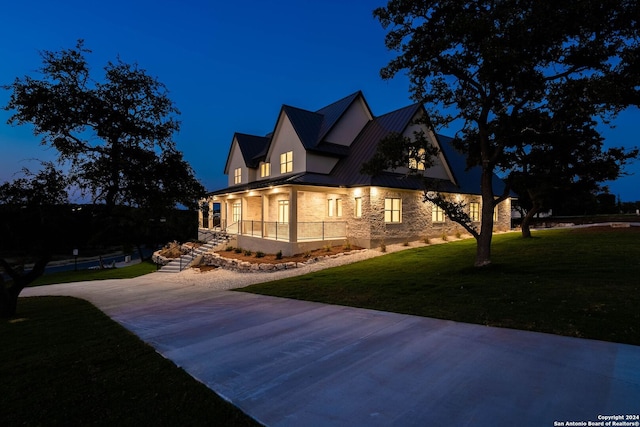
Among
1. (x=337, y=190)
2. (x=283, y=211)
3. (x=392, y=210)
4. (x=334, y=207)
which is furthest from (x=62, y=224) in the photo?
(x=392, y=210)

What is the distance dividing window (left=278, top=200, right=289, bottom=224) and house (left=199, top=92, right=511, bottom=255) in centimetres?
7

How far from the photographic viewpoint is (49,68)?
870cm

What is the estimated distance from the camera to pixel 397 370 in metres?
4.34

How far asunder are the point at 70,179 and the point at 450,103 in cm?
1294

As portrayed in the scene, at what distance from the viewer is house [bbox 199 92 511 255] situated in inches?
739

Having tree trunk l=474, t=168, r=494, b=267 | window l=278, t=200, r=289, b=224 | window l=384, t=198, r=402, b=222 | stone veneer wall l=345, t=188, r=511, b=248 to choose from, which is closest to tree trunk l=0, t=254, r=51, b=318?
Result: window l=278, t=200, r=289, b=224

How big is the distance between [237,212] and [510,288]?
74.1 ft

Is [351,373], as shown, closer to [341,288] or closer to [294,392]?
[294,392]

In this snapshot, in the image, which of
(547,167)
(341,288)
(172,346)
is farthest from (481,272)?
(547,167)

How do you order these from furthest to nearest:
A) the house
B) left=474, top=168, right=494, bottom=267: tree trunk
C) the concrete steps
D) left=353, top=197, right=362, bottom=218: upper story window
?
the concrete steps, left=353, top=197, right=362, bottom=218: upper story window, the house, left=474, top=168, right=494, bottom=267: tree trunk

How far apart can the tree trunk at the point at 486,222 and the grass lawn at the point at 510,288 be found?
0.47m

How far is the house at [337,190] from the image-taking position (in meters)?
18.8

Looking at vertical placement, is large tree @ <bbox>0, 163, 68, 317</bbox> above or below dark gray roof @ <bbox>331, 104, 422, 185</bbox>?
below

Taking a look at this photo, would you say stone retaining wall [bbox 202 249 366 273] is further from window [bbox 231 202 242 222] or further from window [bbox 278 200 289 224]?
window [bbox 231 202 242 222]
